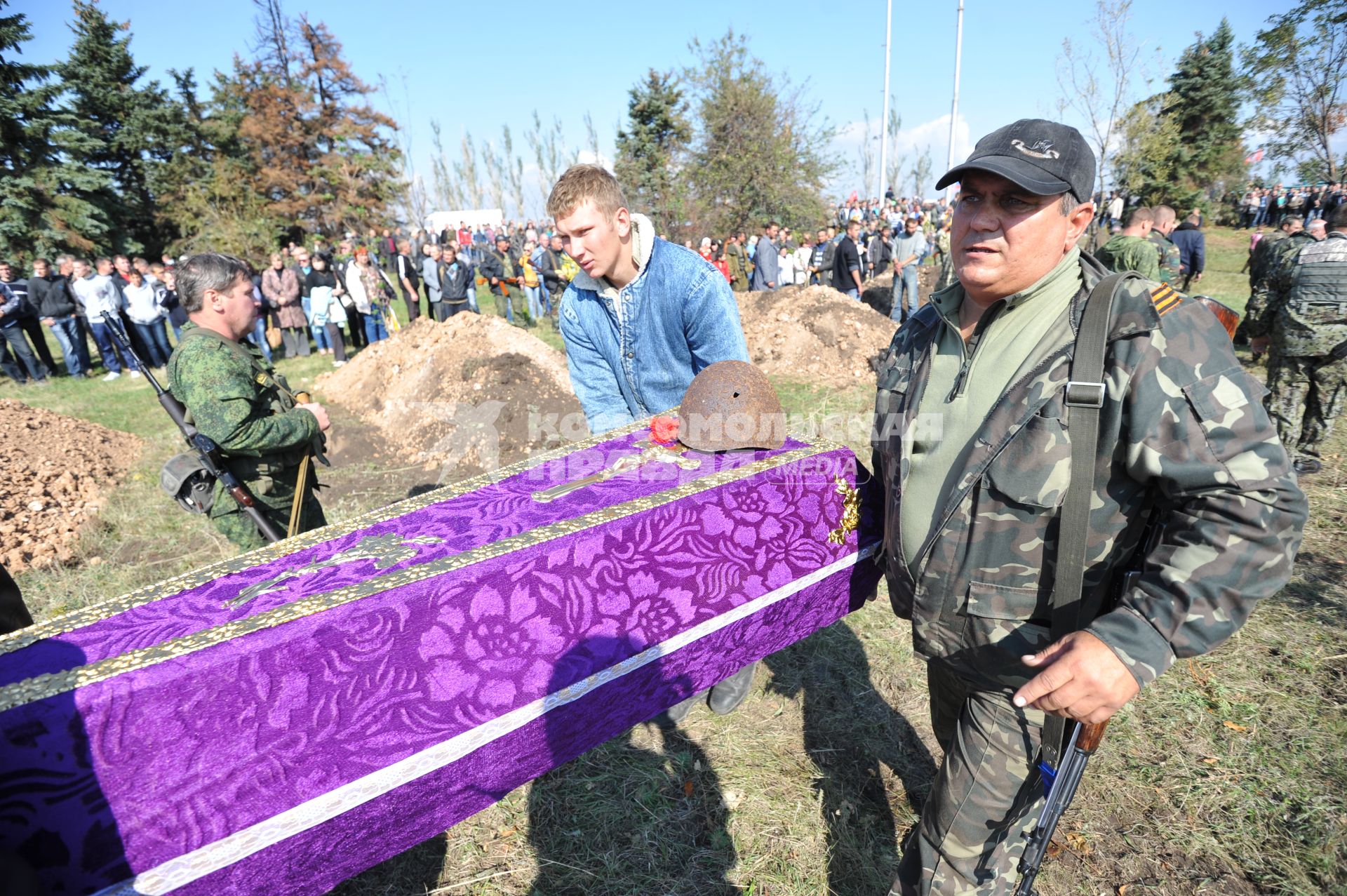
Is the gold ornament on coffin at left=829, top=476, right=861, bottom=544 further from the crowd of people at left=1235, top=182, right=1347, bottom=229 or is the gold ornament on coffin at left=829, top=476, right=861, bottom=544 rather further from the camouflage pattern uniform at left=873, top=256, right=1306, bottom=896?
the crowd of people at left=1235, top=182, right=1347, bottom=229

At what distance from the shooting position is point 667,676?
2170 millimetres

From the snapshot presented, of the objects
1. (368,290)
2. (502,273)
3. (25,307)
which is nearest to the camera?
(25,307)

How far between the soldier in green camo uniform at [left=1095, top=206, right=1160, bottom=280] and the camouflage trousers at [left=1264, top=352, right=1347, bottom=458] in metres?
1.41

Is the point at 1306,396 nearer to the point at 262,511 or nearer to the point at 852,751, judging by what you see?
the point at 852,751

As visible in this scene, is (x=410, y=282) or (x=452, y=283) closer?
(x=452, y=283)

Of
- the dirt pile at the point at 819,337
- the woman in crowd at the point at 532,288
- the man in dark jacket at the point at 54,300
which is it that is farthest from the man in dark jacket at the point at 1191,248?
the man in dark jacket at the point at 54,300

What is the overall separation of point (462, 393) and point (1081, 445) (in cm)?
780

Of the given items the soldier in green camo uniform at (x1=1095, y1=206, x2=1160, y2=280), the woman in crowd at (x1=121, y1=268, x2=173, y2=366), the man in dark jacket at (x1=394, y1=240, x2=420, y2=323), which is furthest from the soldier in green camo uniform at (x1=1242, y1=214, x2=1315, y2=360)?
the woman in crowd at (x1=121, y1=268, x2=173, y2=366)

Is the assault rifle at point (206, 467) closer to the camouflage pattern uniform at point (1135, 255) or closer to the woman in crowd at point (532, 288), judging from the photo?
the camouflage pattern uniform at point (1135, 255)

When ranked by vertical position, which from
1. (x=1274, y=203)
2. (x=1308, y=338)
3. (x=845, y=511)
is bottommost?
(x=845, y=511)

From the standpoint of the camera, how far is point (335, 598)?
1.66m

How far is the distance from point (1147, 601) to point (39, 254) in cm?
2908

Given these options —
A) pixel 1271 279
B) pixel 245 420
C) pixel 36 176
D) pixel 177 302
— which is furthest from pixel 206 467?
pixel 36 176

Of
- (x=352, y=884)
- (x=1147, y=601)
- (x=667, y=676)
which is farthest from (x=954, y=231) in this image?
(x=352, y=884)
